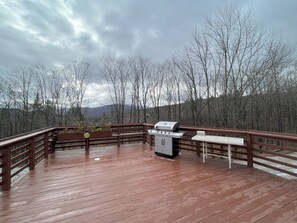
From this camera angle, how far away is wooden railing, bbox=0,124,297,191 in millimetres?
2779

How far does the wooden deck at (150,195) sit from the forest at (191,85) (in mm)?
3505

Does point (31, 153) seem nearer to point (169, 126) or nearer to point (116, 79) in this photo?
point (169, 126)

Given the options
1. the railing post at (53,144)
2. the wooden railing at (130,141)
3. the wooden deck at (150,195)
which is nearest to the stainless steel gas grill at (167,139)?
→ the wooden railing at (130,141)

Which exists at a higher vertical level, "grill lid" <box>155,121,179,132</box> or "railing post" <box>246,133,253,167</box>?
"grill lid" <box>155,121,179,132</box>

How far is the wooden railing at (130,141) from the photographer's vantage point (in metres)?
2.78

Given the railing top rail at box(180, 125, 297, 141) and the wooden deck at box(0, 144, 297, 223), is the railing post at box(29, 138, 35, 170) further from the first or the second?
the railing top rail at box(180, 125, 297, 141)

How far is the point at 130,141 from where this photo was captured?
6.84 meters

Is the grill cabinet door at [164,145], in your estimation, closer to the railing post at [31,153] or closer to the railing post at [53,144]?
the railing post at [31,153]

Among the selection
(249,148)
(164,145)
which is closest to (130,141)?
(164,145)

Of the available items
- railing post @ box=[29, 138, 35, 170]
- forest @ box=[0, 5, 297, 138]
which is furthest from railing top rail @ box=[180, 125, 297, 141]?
forest @ box=[0, 5, 297, 138]

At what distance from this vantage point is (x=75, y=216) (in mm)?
1933

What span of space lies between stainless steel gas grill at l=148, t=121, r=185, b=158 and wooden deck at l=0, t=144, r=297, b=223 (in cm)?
66

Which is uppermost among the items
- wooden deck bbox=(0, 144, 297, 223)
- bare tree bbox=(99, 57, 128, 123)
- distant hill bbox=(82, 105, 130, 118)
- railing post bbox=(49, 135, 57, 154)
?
bare tree bbox=(99, 57, 128, 123)

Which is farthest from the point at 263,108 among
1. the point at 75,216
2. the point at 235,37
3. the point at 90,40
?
the point at 75,216
